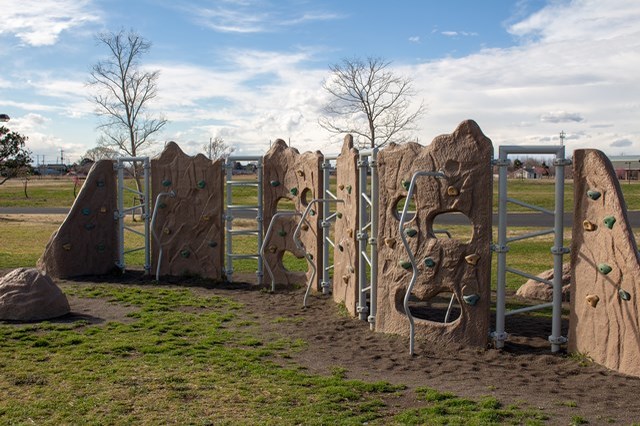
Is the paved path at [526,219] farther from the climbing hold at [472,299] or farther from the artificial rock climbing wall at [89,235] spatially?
the climbing hold at [472,299]

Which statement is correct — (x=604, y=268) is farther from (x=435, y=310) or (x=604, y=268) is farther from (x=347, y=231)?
(x=347, y=231)

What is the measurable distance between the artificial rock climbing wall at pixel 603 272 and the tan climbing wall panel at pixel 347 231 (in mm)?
3013

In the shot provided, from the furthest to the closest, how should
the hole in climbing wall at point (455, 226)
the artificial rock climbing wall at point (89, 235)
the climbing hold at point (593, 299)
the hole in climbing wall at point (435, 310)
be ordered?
the hole in climbing wall at point (455, 226) < the artificial rock climbing wall at point (89, 235) < the hole in climbing wall at point (435, 310) < the climbing hold at point (593, 299)

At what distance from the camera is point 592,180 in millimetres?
6840

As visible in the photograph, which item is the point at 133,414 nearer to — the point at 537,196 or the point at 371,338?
the point at 371,338

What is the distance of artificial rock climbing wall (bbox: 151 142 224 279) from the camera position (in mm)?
12172

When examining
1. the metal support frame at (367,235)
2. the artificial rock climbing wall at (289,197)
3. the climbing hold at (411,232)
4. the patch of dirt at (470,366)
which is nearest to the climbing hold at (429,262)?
the climbing hold at (411,232)

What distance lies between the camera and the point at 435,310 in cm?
962

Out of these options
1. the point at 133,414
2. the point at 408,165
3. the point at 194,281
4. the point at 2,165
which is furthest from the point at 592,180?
the point at 2,165

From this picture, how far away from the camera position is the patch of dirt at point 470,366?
5.65 metres

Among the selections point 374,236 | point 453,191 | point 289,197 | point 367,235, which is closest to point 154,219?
point 289,197

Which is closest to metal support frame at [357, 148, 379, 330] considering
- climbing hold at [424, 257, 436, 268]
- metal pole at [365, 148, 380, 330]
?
metal pole at [365, 148, 380, 330]

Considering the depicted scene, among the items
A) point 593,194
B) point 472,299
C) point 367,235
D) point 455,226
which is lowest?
point 455,226

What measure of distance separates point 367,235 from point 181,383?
3600 millimetres
